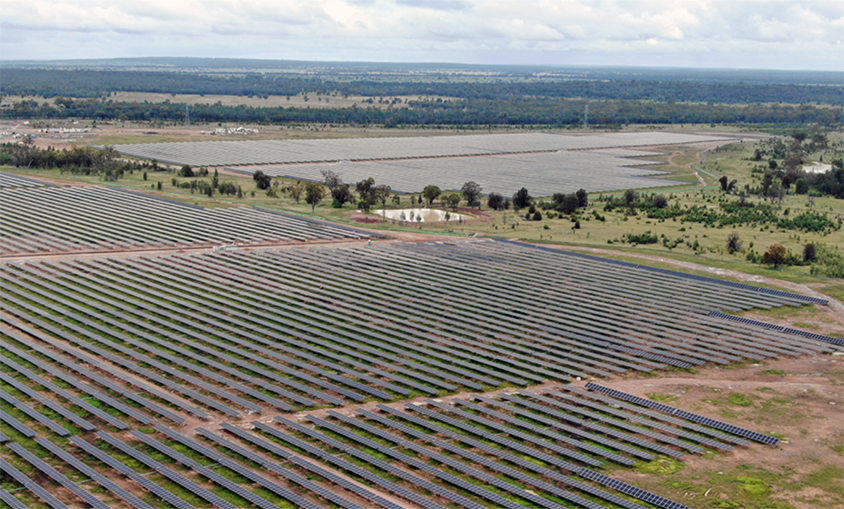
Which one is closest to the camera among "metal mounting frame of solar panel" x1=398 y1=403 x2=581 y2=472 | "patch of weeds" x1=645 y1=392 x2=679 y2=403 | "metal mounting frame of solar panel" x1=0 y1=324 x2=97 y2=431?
"metal mounting frame of solar panel" x1=398 y1=403 x2=581 y2=472

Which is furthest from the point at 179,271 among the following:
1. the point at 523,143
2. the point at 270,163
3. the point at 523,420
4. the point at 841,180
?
the point at 523,143

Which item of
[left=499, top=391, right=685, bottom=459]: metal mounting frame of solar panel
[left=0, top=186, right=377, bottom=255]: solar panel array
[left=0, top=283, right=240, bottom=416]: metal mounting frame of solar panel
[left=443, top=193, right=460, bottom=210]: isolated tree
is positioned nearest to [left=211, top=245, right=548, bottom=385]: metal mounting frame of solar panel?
[left=499, top=391, right=685, bottom=459]: metal mounting frame of solar panel

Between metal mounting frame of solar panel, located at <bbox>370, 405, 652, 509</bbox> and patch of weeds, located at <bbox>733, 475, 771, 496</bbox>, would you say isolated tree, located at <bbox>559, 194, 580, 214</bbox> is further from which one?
patch of weeds, located at <bbox>733, 475, 771, 496</bbox>

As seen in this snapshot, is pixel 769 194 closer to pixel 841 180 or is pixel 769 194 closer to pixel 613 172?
pixel 841 180

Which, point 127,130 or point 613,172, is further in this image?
point 127,130

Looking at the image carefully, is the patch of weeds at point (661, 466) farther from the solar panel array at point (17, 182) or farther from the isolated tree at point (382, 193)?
the solar panel array at point (17, 182)
